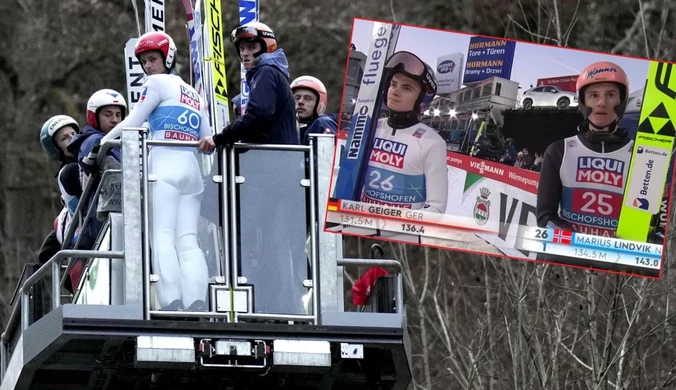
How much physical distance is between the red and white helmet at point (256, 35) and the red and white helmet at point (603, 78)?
3.12 meters

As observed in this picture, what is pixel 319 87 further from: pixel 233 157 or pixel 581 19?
pixel 581 19

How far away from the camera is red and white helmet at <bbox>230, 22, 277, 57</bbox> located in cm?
2038

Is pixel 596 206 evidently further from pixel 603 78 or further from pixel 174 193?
pixel 174 193

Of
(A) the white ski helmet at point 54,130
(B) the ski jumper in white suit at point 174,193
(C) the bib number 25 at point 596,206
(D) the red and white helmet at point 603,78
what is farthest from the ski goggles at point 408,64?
(A) the white ski helmet at point 54,130

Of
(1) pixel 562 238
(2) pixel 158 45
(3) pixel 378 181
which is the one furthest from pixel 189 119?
(1) pixel 562 238

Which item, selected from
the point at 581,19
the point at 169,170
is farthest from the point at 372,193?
the point at 581,19

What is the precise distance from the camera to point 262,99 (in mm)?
20094

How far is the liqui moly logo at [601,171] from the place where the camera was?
22188mm

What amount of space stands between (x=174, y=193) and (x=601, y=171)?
4.08 metres

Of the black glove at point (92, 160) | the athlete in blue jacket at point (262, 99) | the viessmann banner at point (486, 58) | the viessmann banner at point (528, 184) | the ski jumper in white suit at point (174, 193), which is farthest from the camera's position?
the viessmann banner at point (486, 58)

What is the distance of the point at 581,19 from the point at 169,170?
22.8 m

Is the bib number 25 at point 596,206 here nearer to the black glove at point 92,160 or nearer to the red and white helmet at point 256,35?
the red and white helmet at point 256,35

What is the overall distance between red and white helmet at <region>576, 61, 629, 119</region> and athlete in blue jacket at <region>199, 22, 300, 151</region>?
9.47 feet

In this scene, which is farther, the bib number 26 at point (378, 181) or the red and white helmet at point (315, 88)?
the red and white helmet at point (315, 88)
